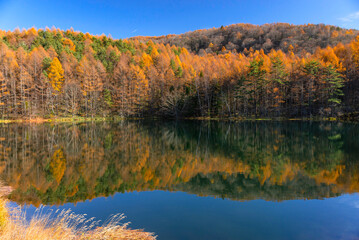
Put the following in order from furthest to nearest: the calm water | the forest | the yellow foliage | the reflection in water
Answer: the yellow foliage < the forest < the reflection in water < the calm water

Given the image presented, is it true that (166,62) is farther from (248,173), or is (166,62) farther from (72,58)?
(248,173)

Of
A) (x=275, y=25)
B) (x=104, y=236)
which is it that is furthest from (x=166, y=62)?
(x=275, y=25)

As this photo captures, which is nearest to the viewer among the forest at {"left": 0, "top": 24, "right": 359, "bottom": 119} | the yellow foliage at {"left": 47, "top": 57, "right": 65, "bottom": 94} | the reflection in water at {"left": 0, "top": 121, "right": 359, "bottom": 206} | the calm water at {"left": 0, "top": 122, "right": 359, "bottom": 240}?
the calm water at {"left": 0, "top": 122, "right": 359, "bottom": 240}

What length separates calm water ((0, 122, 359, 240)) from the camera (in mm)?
6180

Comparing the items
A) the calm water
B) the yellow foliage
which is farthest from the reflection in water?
the yellow foliage

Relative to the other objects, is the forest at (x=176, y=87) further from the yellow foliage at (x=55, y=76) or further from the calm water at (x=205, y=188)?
the calm water at (x=205, y=188)

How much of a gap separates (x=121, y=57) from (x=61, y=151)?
5766 cm

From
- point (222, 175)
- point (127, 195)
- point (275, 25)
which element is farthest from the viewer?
point (275, 25)

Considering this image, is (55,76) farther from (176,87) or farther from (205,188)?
(205,188)

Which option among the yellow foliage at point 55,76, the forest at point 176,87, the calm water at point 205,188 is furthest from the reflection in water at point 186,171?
the yellow foliage at point 55,76

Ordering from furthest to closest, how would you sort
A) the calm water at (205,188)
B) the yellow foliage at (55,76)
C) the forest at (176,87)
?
the yellow foliage at (55,76) < the forest at (176,87) < the calm water at (205,188)

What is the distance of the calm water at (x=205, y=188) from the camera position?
20.3 feet

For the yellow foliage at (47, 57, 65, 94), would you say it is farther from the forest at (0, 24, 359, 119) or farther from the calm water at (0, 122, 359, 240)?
the calm water at (0, 122, 359, 240)

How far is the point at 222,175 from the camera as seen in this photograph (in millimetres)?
10594
